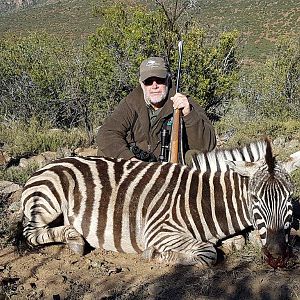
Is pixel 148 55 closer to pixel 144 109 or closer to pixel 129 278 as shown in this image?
pixel 144 109

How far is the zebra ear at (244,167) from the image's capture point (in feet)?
12.4

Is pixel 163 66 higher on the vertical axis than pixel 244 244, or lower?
higher

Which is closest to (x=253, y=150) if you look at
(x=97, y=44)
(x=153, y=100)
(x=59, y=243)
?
(x=153, y=100)

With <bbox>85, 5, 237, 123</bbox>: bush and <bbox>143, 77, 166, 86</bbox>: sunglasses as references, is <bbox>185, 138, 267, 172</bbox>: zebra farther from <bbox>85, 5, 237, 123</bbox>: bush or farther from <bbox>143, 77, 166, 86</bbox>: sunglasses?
<bbox>85, 5, 237, 123</bbox>: bush

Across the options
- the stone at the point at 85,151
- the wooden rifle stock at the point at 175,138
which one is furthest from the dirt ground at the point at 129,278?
the stone at the point at 85,151

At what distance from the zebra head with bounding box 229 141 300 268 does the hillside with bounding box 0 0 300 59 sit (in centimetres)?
3716

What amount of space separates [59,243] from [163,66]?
88.3 inches

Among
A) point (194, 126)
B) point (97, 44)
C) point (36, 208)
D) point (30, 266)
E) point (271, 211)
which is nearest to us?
point (271, 211)

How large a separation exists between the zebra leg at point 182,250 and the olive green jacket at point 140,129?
1.34 meters

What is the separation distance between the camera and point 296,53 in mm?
12844

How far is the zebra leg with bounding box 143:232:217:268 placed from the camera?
12.1ft

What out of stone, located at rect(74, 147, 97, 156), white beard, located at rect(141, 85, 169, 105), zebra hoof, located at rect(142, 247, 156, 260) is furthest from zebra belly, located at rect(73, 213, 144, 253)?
stone, located at rect(74, 147, 97, 156)

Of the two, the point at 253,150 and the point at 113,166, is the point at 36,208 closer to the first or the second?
the point at 113,166

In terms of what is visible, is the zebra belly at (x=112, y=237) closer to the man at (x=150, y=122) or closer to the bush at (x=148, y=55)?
the man at (x=150, y=122)
